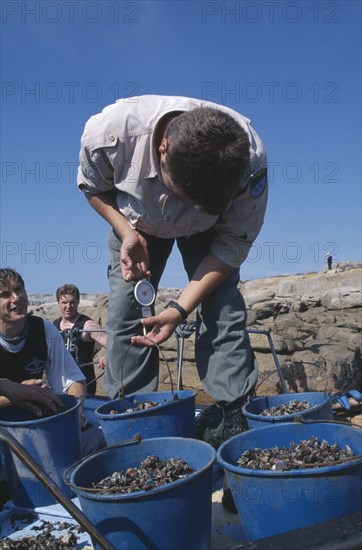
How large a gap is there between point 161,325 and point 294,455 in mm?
914

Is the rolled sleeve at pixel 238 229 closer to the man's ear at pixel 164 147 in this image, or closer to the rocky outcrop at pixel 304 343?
the man's ear at pixel 164 147

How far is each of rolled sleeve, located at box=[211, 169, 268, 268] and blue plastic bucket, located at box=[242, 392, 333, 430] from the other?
2.17 ft

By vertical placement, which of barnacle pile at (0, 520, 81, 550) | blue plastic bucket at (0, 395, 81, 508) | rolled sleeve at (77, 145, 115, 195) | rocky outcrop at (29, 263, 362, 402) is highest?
rolled sleeve at (77, 145, 115, 195)

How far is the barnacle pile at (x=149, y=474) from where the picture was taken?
1789 millimetres

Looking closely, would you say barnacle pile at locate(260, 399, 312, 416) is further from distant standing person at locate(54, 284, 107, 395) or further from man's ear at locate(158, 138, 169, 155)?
distant standing person at locate(54, 284, 107, 395)

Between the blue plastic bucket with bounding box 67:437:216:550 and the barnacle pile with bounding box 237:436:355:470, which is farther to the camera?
the barnacle pile with bounding box 237:436:355:470

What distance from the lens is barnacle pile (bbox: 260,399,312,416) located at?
8.17 feet

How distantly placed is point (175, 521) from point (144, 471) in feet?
0.98

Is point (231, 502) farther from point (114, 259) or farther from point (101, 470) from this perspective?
point (114, 259)

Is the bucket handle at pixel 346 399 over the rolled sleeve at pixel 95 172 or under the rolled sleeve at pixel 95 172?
under

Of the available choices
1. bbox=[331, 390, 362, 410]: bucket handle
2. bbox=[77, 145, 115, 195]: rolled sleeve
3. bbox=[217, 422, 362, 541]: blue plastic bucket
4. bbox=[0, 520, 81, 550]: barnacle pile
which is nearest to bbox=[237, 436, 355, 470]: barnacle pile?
bbox=[217, 422, 362, 541]: blue plastic bucket

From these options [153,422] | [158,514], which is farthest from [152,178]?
[158,514]

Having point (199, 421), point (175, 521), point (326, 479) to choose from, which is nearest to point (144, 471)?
point (175, 521)

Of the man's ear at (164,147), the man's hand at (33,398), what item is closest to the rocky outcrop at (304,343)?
the man's hand at (33,398)
